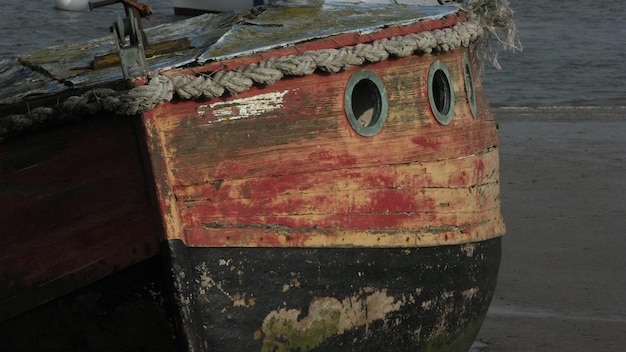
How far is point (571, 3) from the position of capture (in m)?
26.6

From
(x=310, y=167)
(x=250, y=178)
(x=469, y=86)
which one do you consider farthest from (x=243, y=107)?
(x=469, y=86)

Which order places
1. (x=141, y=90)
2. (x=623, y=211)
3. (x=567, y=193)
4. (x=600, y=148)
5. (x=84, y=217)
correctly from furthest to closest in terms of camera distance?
1. (x=600, y=148)
2. (x=567, y=193)
3. (x=623, y=211)
4. (x=84, y=217)
5. (x=141, y=90)

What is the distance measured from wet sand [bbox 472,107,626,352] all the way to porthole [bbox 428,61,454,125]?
151 cm

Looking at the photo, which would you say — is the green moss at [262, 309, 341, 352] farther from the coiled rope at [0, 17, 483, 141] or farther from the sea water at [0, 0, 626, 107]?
the sea water at [0, 0, 626, 107]

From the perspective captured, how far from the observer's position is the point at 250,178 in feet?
13.0

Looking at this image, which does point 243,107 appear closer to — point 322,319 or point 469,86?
point 322,319

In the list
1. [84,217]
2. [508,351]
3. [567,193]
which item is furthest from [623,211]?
[84,217]

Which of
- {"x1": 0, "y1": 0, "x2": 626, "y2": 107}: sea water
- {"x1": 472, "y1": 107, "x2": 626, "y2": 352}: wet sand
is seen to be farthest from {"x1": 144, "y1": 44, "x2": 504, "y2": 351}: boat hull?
{"x1": 0, "y1": 0, "x2": 626, "y2": 107}: sea water

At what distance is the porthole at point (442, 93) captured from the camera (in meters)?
4.97

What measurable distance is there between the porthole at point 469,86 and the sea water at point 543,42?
903cm

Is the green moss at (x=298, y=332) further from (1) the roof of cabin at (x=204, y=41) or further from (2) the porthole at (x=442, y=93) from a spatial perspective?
(2) the porthole at (x=442, y=93)

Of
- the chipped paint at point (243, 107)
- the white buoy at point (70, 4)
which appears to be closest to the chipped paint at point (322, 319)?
the chipped paint at point (243, 107)

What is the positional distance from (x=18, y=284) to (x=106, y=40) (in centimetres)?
212

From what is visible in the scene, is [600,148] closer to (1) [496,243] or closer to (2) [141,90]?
(1) [496,243]
